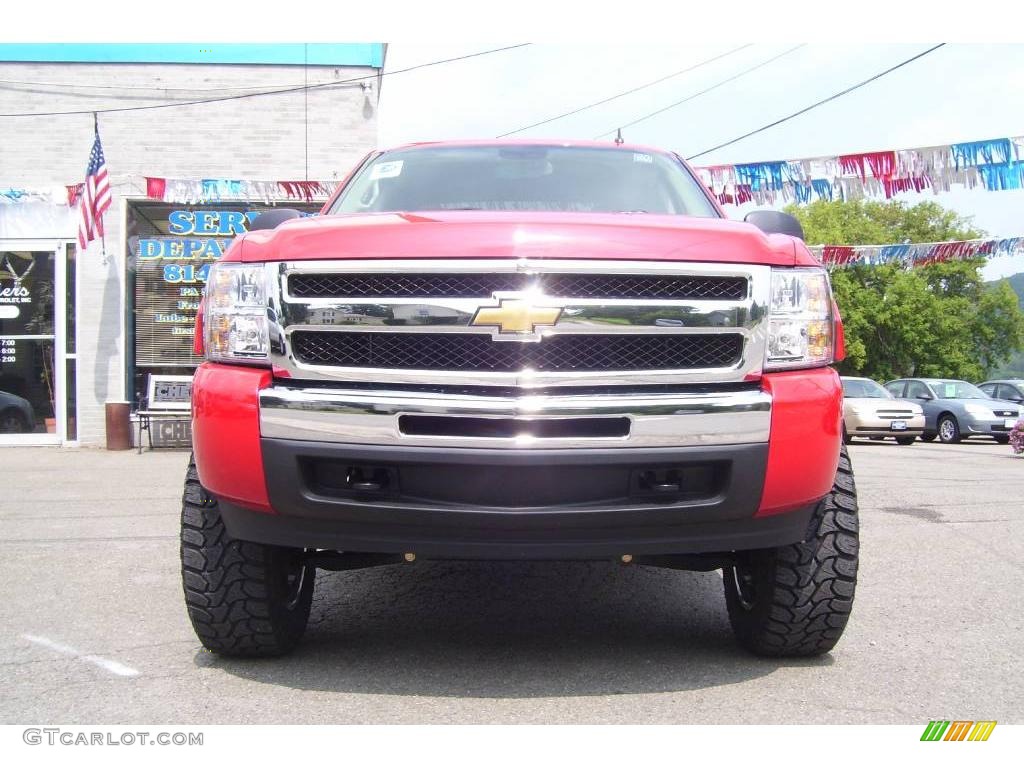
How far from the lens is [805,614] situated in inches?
123

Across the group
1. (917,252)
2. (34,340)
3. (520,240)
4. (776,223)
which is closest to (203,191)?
(34,340)

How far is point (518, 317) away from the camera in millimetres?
2732

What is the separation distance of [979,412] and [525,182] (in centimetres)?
1817

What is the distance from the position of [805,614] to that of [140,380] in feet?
42.4

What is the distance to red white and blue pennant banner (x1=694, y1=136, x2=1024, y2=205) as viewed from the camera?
12.6 meters

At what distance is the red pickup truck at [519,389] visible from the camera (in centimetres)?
270

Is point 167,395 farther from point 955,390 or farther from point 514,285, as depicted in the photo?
point 955,390

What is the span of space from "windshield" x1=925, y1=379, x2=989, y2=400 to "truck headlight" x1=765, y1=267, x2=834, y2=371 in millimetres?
19294

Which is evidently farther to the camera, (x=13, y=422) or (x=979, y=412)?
(x=979, y=412)

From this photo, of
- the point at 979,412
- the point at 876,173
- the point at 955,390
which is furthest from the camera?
the point at 955,390

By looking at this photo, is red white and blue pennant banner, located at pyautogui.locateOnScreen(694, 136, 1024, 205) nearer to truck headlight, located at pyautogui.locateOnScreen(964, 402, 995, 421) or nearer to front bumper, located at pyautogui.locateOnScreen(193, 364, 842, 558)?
Result: truck headlight, located at pyautogui.locateOnScreen(964, 402, 995, 421)
